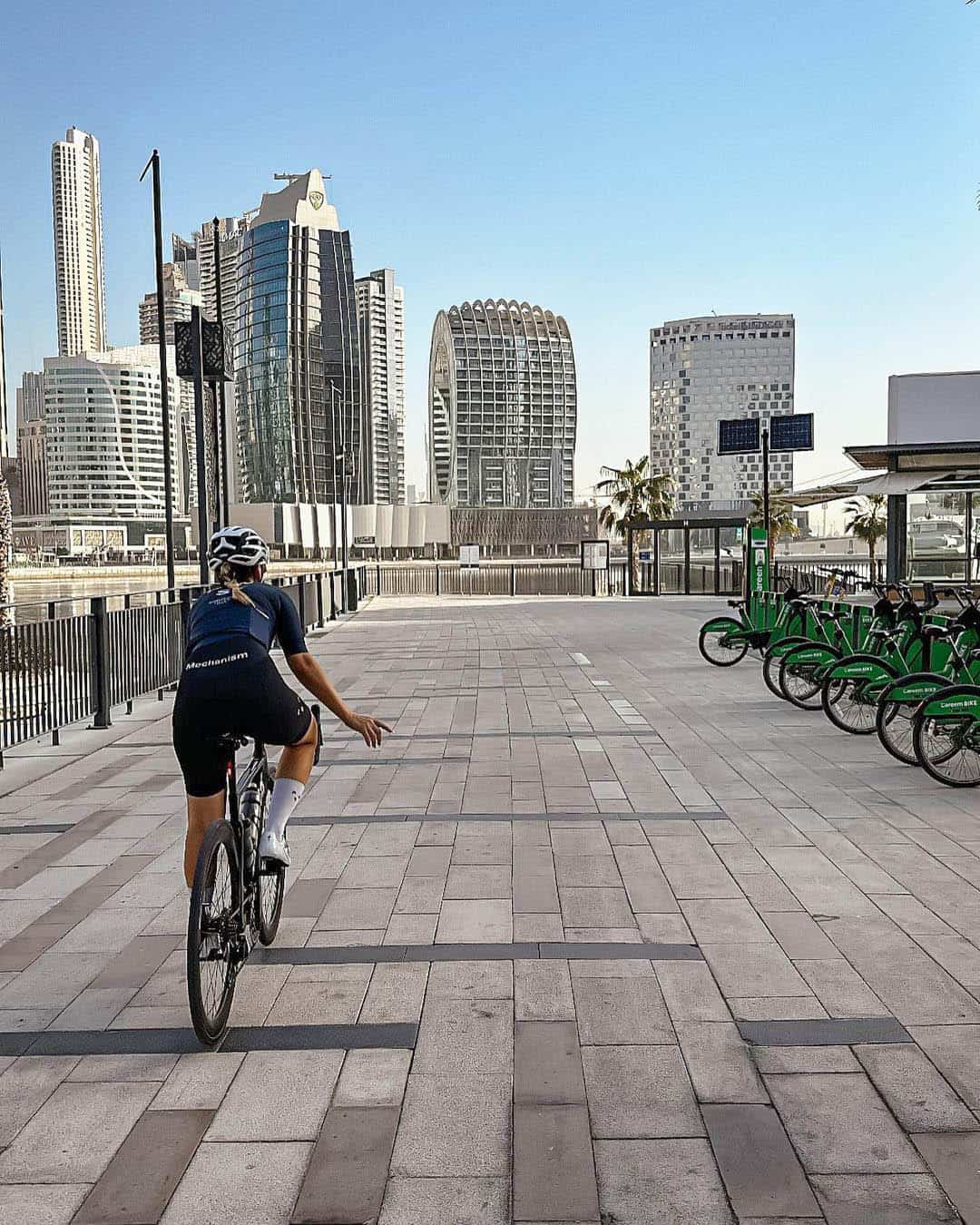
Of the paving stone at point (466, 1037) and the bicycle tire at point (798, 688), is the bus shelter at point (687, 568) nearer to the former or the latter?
the bicycle tire at point (798, 688)

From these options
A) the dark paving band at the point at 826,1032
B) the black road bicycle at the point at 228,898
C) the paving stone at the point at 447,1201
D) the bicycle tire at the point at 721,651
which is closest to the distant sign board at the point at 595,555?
the bicycle tire at the point at 721,651

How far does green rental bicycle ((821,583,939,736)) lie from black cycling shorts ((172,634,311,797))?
269 inches

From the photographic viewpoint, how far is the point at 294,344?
125688 millimetres

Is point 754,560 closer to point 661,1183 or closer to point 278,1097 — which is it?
point 278,1097

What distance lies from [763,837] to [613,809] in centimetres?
105

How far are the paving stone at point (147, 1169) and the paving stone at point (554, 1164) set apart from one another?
2.92 ft

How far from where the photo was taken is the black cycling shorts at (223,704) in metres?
3.90

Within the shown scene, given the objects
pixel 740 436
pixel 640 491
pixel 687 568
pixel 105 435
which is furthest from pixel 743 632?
pixel 105 435

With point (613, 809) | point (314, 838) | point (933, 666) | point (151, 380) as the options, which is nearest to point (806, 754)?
point (933, 666)

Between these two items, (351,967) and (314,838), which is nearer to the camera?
(351,967)

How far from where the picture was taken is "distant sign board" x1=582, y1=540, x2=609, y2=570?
4534 cm

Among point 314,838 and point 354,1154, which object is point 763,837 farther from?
point 354,1154

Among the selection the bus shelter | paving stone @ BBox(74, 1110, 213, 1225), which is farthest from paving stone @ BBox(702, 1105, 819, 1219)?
the bus shelter

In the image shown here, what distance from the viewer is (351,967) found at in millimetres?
4523
